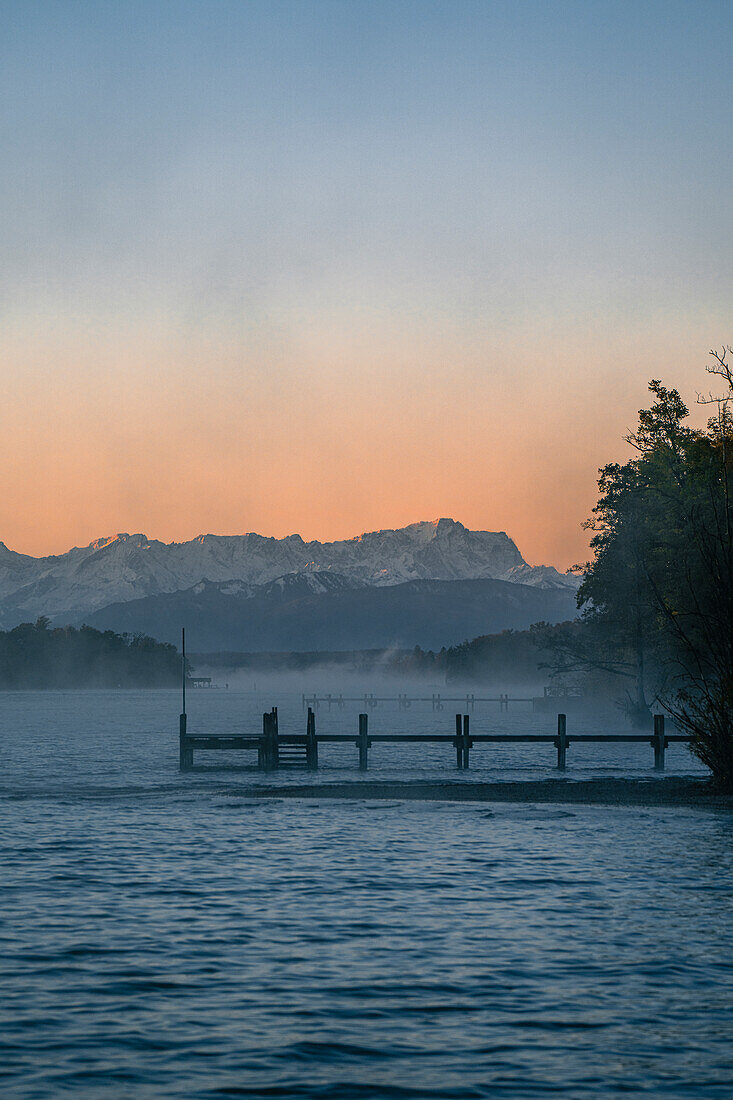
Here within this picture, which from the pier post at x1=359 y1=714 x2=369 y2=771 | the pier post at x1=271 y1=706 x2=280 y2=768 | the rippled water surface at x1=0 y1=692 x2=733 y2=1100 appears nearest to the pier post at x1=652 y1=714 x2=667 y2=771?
the pier post at x1=359 y1=714 x2=369 y2=771

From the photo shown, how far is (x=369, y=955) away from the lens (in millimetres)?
16672

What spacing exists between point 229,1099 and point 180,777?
134ft

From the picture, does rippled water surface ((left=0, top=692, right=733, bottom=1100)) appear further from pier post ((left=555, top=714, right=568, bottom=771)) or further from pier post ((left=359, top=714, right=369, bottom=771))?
pier post ((left=359, top=714, right=369, bottom=771))

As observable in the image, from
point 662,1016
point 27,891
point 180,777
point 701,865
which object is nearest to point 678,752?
point 180,777

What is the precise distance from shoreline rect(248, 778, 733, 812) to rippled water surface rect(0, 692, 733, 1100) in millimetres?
3176

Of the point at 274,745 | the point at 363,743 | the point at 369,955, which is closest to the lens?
the point at 369,955

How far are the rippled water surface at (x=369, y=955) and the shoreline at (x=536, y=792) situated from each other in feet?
10.4

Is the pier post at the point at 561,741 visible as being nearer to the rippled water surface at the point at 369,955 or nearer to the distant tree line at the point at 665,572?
the distant tree line at the point at 665,572

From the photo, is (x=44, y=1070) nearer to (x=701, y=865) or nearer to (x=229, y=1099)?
(x=229, y=1099)

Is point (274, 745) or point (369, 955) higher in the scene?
point (274, 745)

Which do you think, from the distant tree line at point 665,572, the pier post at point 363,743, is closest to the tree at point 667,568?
the distant tree line at point 665,572

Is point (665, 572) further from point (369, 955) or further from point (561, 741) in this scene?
point (369, 955)

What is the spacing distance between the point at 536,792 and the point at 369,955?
2400cm

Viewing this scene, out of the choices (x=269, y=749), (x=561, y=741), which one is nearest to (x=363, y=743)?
(x=269, y=749)
